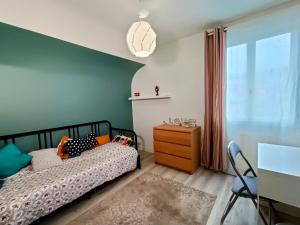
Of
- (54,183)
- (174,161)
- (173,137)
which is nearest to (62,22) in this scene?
(54,183)

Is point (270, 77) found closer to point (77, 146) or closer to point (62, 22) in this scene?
point (62, 22)

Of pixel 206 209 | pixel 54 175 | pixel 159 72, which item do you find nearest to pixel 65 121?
pixel 54 175

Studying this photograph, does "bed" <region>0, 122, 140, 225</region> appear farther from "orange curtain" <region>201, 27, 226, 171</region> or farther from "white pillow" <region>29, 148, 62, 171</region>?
"orange curtain" <region>201, 27, 226, 171</region>

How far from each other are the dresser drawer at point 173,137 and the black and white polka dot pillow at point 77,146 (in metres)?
1.19

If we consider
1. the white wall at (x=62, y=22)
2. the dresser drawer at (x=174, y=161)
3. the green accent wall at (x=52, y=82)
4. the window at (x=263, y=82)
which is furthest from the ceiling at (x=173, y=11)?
the dresser drawer at (x=174, y=161)

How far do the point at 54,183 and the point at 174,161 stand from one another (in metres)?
1.78

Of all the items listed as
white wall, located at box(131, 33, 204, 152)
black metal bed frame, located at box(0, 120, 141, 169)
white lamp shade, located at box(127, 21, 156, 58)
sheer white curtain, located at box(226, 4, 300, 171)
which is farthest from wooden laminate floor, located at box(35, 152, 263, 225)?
white lamp shade, located at box(127, 21, 156, 58)

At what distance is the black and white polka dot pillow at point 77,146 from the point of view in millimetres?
2374

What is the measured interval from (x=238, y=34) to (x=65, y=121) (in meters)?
3.13

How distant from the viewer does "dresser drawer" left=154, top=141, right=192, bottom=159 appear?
2.47 meters

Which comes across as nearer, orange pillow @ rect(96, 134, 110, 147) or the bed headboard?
the bed headboard

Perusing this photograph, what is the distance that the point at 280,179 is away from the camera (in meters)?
1.03

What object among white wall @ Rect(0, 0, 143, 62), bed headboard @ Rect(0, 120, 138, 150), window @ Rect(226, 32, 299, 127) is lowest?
bed headboard @ Rect(0, 120, 138, 150)

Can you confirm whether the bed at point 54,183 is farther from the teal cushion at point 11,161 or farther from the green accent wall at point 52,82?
the green accent wall at point 52,82
